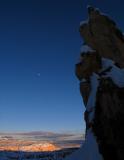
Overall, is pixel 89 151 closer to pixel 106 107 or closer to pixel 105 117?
pixel 105 117

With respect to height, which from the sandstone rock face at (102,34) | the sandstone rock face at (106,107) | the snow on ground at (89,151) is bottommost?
the snow on ground at (89,151)

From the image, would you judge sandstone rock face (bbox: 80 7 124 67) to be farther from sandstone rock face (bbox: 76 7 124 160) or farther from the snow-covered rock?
the snow-covered rock

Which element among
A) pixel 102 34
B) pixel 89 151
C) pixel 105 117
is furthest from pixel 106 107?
pixel 102 34

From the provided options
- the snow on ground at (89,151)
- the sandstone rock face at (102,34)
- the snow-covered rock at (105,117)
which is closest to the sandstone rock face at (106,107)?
the snow-covered rock at (105,117)

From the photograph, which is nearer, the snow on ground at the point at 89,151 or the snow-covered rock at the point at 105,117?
the snow-covered rock at the point at 105,117

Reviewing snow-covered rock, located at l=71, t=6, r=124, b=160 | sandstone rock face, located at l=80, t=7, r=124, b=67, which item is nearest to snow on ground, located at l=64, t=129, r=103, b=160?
snow-covered rock, located at l=71, t=6, r=124, b=160

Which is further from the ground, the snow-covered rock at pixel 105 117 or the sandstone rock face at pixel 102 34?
the sandstone rock face at pixel 102 34

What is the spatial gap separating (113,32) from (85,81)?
1243cm

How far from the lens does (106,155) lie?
32.1 m

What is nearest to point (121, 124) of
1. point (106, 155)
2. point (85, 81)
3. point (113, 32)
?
point (106, 155)

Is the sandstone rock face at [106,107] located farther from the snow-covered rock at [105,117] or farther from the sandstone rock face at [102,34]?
the sandstone rock face at [102,34]

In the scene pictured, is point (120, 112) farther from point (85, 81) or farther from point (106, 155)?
point (85, 81)

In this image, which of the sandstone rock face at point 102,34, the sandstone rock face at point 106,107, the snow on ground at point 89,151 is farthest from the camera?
the sandstone rock face at point 102,34

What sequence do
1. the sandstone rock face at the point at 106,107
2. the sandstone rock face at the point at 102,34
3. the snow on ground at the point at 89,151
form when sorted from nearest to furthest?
the sandstone rock face at the point at 106,107 < the snow on ground at the point at 89,151 < the sandstone rock face at the point at 102,34
